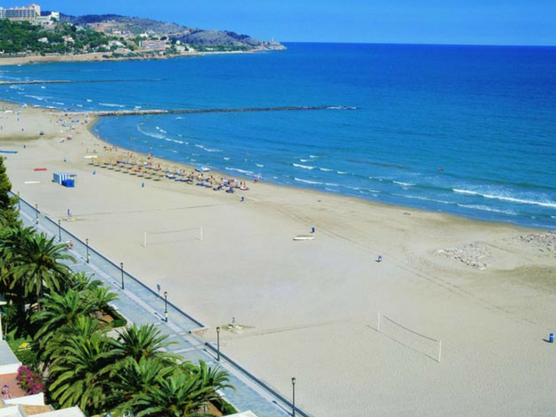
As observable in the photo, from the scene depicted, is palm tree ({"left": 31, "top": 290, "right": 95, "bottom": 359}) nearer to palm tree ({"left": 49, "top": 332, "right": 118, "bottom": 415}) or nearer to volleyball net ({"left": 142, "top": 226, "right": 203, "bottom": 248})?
palm tree ({"left": 49, "top": 332, "right": 118, "bottom": 415})

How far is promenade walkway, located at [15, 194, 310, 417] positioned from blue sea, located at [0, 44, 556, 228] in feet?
80.8

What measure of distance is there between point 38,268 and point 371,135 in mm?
62403

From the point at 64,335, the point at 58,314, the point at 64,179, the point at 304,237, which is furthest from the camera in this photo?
the point at 64,179

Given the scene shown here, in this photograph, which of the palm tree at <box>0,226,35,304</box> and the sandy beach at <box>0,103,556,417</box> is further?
the palm tree at <box>0,226,35,304</box>

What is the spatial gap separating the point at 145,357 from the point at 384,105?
9844cm

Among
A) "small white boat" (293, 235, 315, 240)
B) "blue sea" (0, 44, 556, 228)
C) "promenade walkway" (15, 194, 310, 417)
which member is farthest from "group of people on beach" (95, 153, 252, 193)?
"promenade walkway" (15, 194, 310, 417)

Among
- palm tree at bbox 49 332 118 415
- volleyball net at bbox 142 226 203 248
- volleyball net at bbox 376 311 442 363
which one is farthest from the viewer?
volleyball net at bbox 142 226 203 248

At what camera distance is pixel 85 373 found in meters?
21.2

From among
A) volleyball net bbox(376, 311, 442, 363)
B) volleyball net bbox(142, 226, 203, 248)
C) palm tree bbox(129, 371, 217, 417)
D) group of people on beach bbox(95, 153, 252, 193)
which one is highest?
palm tree bbox(129, 371, 217, 417)

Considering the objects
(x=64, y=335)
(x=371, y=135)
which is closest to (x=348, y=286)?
(x=64, y=335)

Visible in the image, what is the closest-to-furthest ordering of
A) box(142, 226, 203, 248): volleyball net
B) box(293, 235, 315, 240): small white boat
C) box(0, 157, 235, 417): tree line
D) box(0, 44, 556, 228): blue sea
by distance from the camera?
Answer: box(0, 157, 235, 417): tree line < box(142, 226, 203, 248): volleyball net < box(293, 235, 315, 240): small white boat < box(0, 44, 556, 228): blue sea

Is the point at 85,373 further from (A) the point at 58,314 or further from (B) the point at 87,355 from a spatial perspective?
(A) the point at 58,314

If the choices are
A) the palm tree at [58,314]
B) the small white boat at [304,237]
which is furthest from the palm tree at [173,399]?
the small white boat at [304,237]

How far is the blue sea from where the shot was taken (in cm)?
5988
